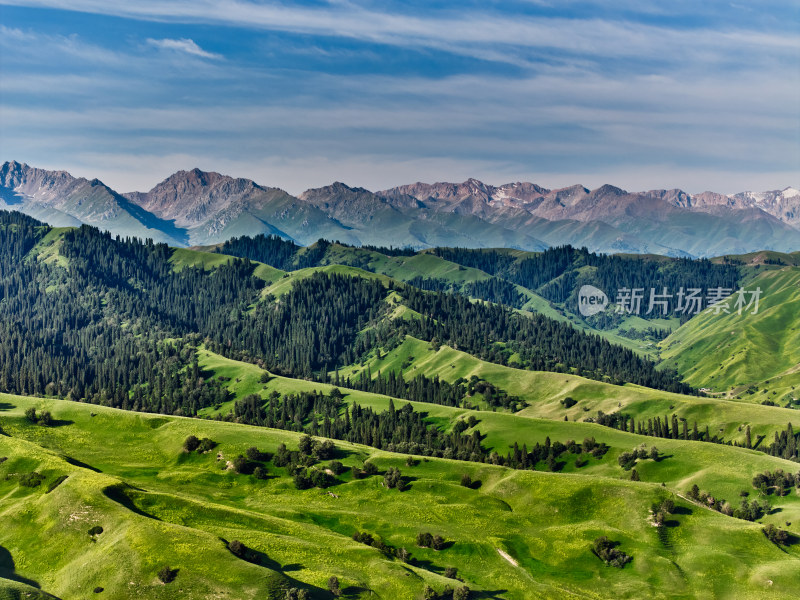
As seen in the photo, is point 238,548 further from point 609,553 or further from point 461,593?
point 609,553

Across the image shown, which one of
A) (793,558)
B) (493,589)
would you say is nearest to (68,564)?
(493,589)

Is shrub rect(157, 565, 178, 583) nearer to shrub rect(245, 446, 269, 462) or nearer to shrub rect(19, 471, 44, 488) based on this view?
shrub rect(19, 471, 44, 488)

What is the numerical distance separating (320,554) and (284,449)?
68195 mm

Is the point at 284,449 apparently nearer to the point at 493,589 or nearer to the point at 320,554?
the point at 320,554

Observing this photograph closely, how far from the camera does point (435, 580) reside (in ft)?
362

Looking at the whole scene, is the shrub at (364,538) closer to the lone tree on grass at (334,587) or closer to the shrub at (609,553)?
the lone tree on grass at (334,587)

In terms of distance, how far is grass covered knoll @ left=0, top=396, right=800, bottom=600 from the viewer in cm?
9950

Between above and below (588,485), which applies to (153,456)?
below

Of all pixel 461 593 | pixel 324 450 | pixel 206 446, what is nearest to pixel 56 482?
pixel 206 446

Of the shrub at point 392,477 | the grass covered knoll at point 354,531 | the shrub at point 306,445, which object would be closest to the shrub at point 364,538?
the grass covered knoll at point 354,531

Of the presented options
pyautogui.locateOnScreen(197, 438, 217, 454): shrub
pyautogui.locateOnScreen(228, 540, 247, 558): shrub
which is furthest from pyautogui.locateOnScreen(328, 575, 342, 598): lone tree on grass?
pyautogui.locateOnScreen(197, 438, 217, 454): shrub

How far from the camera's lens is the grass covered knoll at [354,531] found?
99.5 metres

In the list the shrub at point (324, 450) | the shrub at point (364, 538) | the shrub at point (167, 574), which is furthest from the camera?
the shrub at point (324, 450)

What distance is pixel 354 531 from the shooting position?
13700 cm
